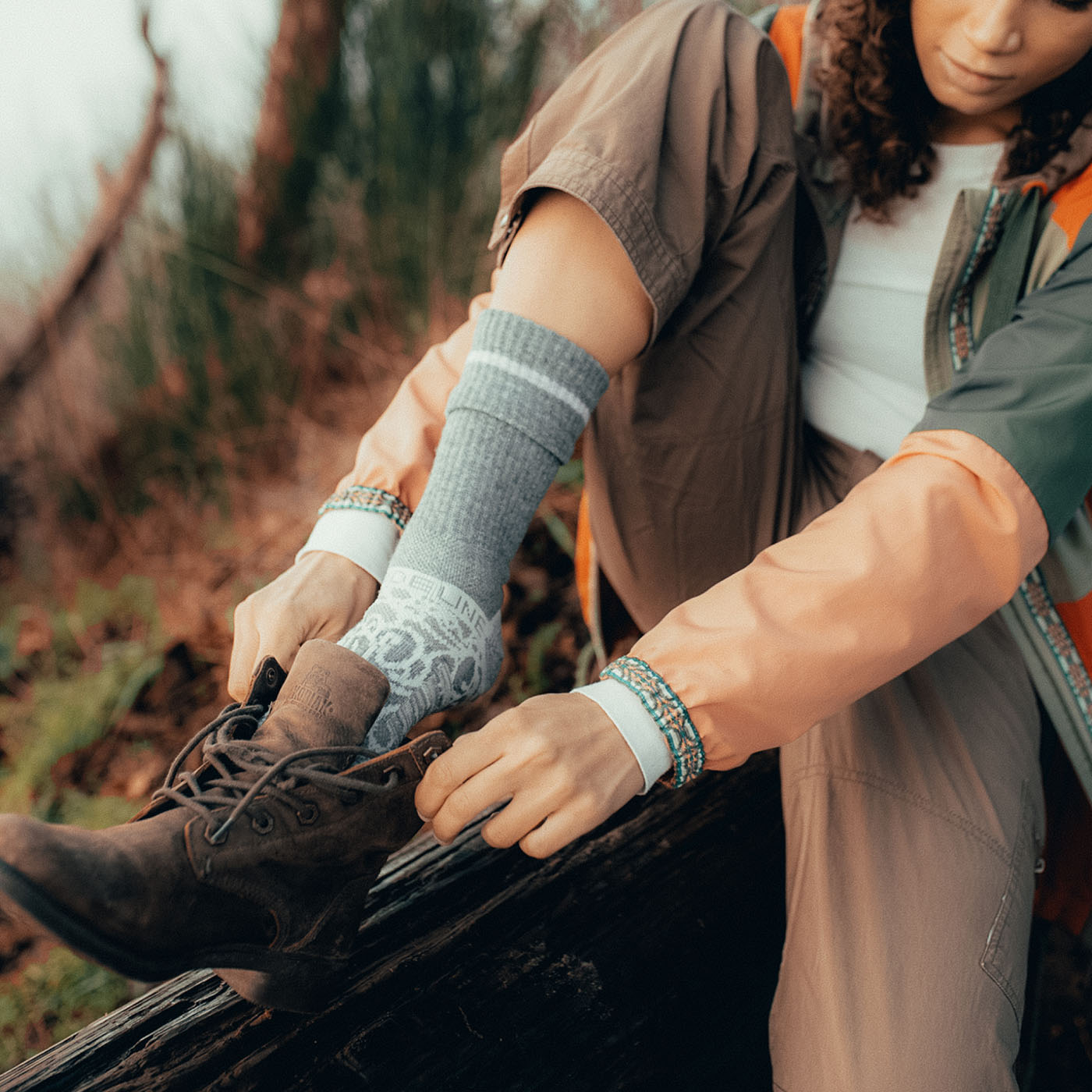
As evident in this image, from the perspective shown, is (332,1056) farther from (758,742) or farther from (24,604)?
(24,604)

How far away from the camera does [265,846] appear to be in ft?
2.81

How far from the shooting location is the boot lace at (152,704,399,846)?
851 mm

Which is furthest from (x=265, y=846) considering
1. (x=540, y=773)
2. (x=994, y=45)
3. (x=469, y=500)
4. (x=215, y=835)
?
(x=994, y=45)

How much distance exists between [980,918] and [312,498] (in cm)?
254

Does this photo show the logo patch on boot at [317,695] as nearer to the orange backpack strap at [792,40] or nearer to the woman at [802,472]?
the woman at [802,472]

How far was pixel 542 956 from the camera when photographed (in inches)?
40.5

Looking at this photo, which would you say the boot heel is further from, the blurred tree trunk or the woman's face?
the blurred tree trunk

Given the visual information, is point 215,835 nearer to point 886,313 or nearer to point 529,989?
point 529,989

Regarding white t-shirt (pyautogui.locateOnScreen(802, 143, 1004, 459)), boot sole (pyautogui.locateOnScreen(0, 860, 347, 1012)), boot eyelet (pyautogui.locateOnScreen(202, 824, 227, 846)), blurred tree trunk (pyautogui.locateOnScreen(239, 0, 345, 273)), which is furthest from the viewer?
blurred tree trunk (pyautogui.locateOnScreen(239, 0, 345, 273))

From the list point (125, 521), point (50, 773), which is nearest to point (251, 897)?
point (50, 773)

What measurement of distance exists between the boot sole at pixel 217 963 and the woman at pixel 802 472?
23cm

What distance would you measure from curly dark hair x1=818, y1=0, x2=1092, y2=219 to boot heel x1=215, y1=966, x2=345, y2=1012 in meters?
1.28

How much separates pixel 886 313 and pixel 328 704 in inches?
39.1

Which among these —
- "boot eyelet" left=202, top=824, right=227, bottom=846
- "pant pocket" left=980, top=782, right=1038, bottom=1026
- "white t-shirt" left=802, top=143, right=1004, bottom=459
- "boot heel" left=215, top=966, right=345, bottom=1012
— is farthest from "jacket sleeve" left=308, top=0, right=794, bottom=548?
"pant pocket" left=980, top=782, right=1038, bottom=1026
